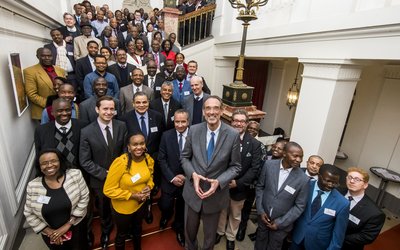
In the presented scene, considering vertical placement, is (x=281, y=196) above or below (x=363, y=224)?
above

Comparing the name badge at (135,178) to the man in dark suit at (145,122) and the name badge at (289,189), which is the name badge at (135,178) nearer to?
the man in dark suit at (145,122)

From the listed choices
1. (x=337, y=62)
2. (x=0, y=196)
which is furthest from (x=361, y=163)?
(x=0, y=196)

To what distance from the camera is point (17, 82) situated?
2.46 metres

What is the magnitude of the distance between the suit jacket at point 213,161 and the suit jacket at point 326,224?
2.91 ft

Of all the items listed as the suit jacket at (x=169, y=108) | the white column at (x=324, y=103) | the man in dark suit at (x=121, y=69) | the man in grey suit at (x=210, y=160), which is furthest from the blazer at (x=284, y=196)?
the man in dark suit at (x=121, y=69)

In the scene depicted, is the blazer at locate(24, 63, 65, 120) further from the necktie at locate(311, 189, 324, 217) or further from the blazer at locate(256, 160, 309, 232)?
the necktie at locate(311, 189, 324, 217)

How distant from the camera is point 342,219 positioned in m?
1.97

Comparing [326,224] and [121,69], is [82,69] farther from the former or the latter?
[326,224]

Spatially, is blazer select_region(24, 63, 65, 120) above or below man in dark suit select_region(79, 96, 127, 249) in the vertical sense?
above

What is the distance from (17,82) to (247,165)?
2873 mm

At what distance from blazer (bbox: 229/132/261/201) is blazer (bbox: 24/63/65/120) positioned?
2644 mm

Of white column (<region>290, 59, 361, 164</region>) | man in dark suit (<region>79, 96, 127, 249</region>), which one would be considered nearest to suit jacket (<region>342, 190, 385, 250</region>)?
white column (<region>290, 59, 361, 164</region>)

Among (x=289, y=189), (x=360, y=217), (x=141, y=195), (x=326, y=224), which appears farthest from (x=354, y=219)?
(x=141, y=195)

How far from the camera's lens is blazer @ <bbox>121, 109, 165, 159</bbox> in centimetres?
259
